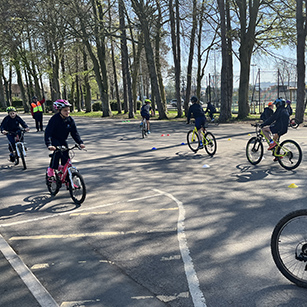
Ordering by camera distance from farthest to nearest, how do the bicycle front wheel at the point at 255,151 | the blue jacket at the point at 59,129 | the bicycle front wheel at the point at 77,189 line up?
the bicycle front wheel at the point at 255,151 → the blue jacket at the point at 59,129 → the bicycle front wheel at the point at 77,189

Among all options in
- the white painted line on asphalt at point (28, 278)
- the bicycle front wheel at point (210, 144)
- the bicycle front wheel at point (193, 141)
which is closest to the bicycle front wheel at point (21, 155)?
the bicycle front wheel at point (193, 141)

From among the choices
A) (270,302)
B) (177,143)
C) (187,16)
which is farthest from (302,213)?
(187,16)

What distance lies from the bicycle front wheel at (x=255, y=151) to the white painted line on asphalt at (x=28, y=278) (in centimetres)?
712

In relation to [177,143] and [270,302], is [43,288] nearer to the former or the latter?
[270,302]

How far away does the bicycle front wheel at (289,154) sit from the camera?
30.0 feet

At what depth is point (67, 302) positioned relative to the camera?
3.54m

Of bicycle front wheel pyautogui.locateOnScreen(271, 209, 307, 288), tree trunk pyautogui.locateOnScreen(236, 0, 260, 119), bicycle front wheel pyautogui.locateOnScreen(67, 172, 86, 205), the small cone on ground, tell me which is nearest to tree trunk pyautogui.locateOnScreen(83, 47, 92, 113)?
tree trunk pyautogui.locateOnScreen(236, 0, 260, 119)

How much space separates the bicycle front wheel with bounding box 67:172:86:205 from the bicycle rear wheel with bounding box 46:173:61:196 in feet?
1.90

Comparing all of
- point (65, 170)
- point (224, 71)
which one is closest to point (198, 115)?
point (65, 170)

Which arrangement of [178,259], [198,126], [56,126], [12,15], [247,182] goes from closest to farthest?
[178,259] < [56,126] < [247,182] < [198,126] < [12,15]

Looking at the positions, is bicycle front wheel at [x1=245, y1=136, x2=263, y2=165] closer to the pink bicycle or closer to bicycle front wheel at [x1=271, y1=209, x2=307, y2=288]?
the pink bicycle

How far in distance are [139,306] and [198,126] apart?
9485 millimetres

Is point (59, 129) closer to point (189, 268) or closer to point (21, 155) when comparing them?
point (21, 155)

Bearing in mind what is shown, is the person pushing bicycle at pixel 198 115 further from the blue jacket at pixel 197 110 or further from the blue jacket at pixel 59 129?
the blue jacket at pixel 59 129
